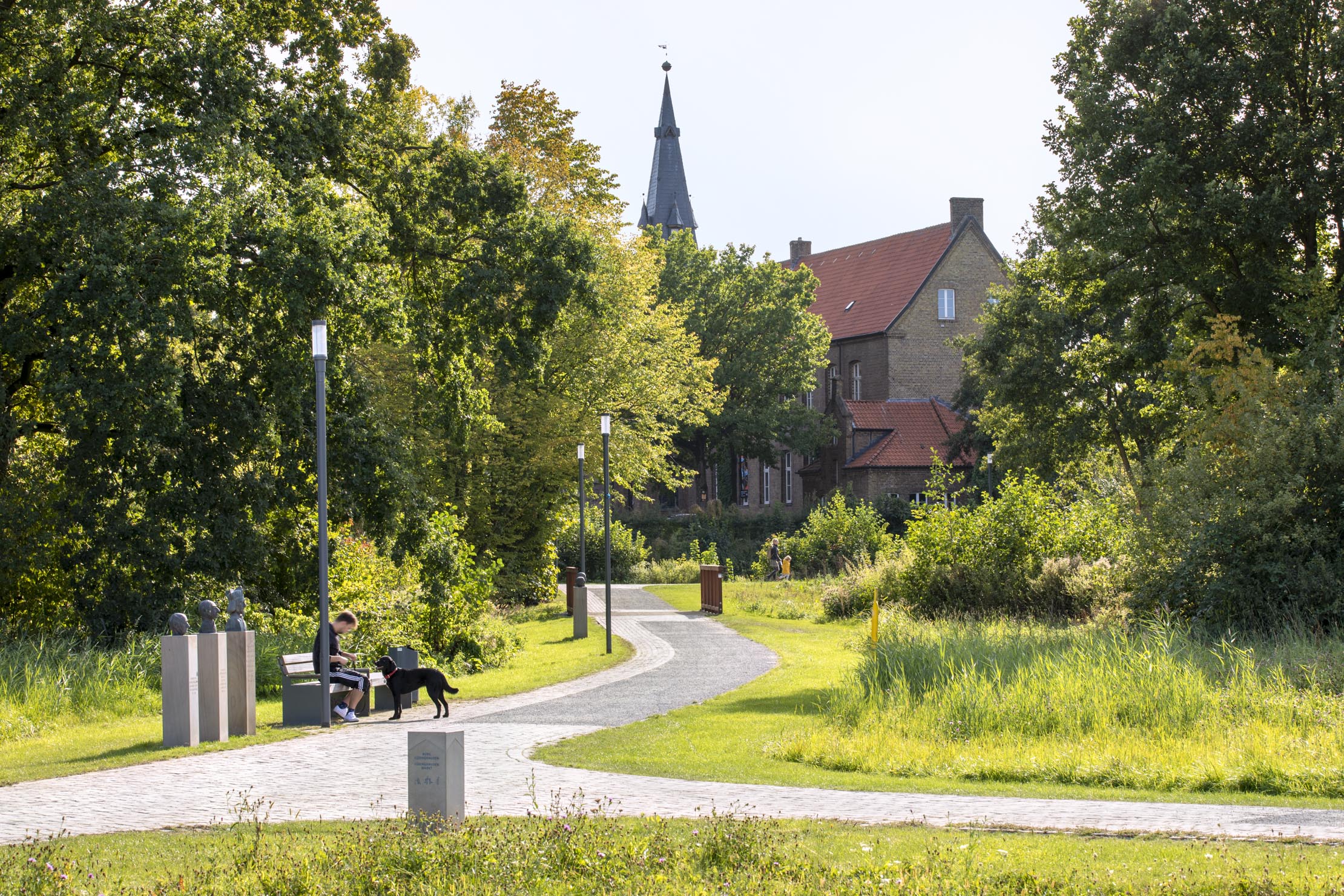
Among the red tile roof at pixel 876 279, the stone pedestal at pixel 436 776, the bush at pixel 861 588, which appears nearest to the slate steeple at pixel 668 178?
the red tile roof at pixel 876 279

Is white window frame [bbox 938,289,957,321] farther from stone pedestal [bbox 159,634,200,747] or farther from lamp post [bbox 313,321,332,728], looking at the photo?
stone pedestal [bbox 159,634,200,747]

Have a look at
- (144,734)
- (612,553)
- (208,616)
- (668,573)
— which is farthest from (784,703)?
(612,553)

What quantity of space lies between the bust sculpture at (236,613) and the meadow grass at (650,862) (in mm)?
5813

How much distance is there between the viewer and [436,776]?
7.59 meters

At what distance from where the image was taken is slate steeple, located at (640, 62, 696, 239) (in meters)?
82.1

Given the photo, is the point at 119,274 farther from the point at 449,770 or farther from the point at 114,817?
the point at 449,770

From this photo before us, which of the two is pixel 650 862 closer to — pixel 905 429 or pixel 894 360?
pixel 905 429

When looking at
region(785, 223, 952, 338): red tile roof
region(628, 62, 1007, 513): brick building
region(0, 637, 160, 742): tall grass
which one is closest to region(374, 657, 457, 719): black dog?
region(0, 637, 160, 742): tall grass

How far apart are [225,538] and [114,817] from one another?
10.9 meters

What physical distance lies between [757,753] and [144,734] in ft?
21.5

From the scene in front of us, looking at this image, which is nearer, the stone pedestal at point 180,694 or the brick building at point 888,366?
the stone pedestal at point 180,694

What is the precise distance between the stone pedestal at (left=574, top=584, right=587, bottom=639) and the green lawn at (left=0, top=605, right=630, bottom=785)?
10.8ft

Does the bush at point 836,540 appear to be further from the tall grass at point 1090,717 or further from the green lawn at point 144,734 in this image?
the tall grass at point 1090,717

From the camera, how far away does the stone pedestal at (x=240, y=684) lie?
43.6 ft
